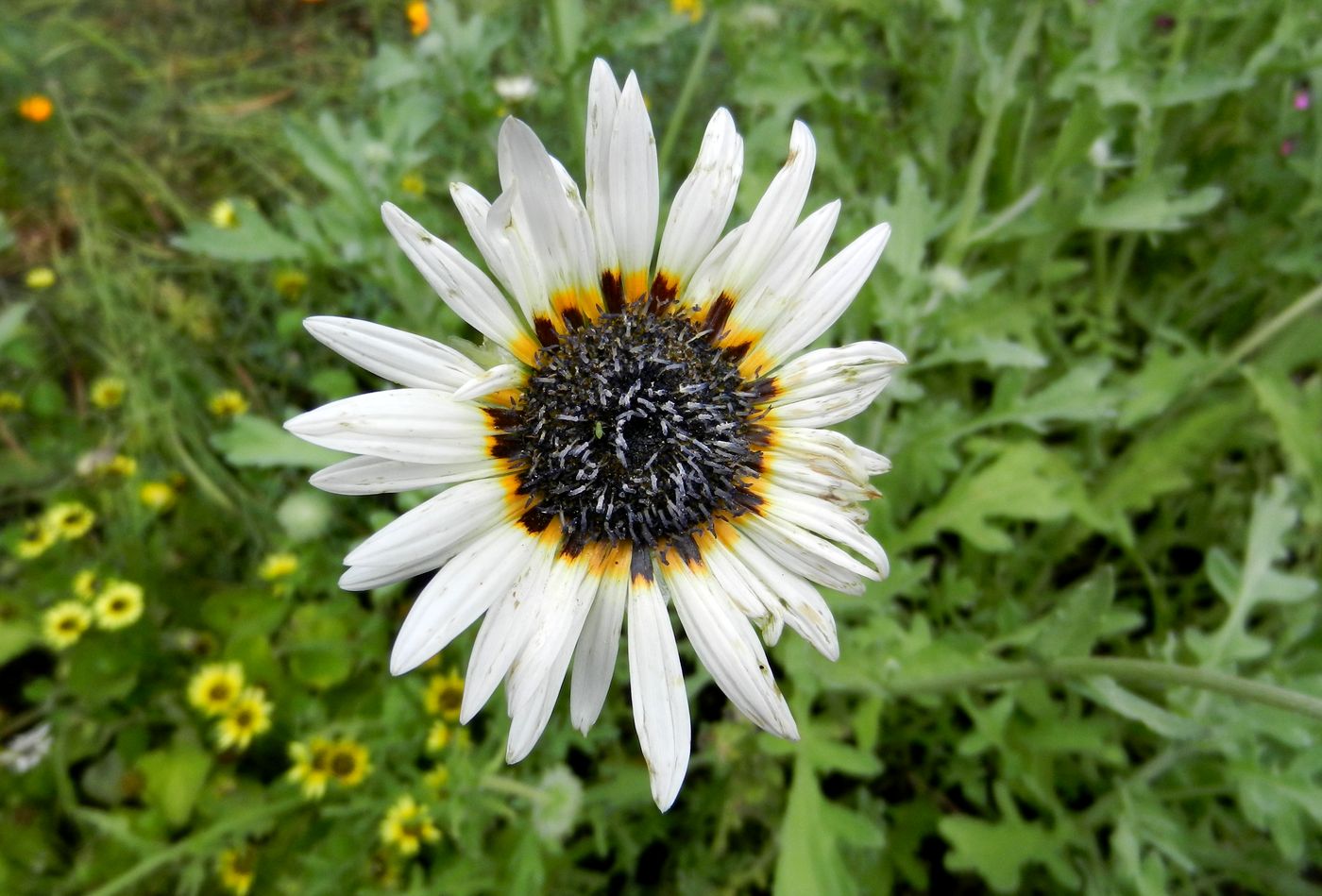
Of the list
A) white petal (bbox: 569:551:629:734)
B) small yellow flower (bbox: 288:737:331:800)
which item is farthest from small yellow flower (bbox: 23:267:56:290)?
white petal (bbox: 569:551:629:734)

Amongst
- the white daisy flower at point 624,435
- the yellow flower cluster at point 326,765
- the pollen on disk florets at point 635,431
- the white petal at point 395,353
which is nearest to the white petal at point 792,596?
the white daisy flower at point 624,435

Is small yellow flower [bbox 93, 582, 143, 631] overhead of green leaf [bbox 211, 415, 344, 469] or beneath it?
beneath

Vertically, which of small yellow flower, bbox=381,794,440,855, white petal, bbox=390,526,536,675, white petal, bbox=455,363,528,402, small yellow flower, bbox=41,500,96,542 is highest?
white petal, bbox=455,363,528,402

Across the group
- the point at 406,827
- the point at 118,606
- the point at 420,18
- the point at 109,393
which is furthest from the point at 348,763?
the point at 420,18

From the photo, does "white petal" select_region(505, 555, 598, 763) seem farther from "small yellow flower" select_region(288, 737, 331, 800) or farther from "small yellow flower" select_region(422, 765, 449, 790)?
"small yellow flower" select_region(288, 737, 331, 800)

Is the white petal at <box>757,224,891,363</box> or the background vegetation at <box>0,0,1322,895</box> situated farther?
the background vegetation at <box>0,0,1322,895</box>

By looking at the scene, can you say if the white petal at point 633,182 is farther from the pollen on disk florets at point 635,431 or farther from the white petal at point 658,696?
the white petal at point 658,696

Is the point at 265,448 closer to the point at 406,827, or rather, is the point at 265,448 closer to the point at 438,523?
the point at 406,827
